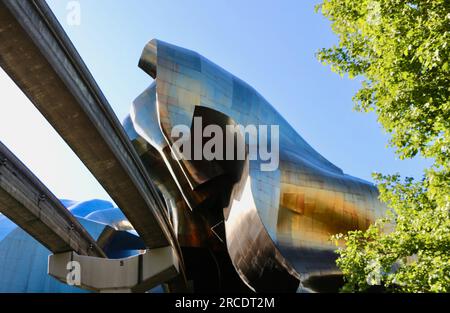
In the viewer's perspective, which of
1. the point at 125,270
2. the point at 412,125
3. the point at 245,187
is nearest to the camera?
the point at 412,125

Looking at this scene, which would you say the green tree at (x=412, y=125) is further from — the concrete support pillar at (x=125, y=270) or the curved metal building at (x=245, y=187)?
the concrete support pillar at (x=125, y=270)

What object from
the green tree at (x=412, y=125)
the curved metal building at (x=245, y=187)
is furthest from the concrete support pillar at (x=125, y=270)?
the green tree at (x=412, y=125)

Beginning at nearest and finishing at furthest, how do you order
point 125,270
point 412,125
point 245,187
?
point 412,125
point 125,270
point 245,187

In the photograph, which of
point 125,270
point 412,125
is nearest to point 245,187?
point 125,270

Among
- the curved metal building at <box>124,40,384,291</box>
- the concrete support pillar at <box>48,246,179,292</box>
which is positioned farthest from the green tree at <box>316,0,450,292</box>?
the concrete support pillar at <box>48,246,179,292</box>

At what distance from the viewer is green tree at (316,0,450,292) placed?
26.4ft

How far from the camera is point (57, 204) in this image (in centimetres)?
1911

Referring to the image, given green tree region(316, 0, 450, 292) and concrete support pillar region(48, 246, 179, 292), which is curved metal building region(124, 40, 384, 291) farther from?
green tree region(316, 0, 450, 292)

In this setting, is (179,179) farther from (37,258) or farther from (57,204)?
(37,258)

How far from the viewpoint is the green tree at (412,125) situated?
26.4 feet

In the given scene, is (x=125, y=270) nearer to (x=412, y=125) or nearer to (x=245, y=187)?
(x=245, y=187)

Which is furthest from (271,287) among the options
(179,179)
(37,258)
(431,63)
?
(37,258)

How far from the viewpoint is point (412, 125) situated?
9055 mm

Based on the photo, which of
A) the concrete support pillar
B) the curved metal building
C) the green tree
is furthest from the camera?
the curved metal building
